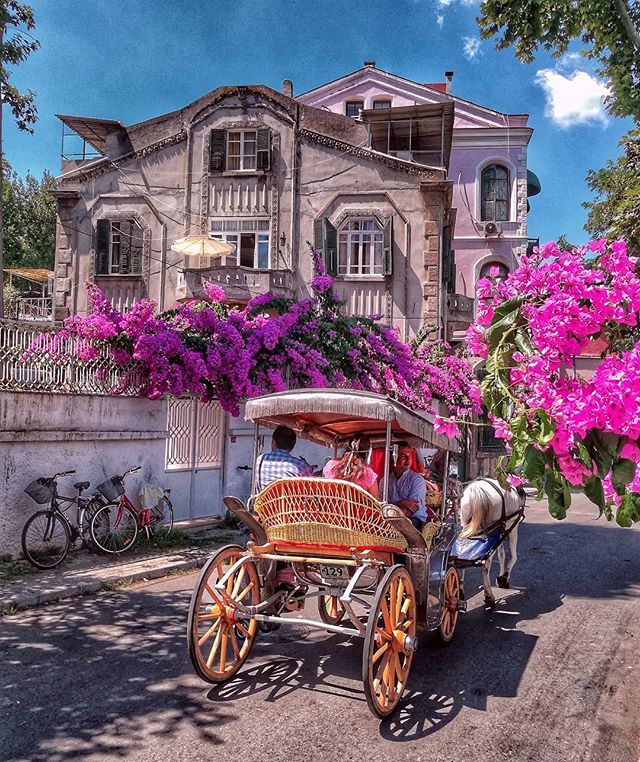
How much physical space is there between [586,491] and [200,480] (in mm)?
10769

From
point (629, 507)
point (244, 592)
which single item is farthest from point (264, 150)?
point (629, 507)

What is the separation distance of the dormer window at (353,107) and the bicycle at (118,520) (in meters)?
27.2

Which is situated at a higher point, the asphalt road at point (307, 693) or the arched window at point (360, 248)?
the arched window at point (360, 248)

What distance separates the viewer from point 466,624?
7.73m

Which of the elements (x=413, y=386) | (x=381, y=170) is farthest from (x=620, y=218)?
(x=381, y=170)

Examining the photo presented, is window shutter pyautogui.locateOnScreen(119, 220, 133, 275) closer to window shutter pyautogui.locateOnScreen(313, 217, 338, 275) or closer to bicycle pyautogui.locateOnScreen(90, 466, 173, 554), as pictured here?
window shutter pyautogui.locateOnScreen(313, 217, 338, 275)

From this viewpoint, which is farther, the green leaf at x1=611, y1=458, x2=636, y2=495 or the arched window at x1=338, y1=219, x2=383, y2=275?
the arched window at x1=338, y1=219, x2=383, y2=275

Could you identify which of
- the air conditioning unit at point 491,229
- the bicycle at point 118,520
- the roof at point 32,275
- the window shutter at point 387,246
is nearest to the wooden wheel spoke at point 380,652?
the bicycle at point 118,520

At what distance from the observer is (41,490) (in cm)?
955

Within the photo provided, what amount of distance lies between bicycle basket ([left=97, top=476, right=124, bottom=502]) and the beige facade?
1297 cm

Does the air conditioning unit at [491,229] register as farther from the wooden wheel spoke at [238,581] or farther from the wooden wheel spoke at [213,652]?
the wooden wheel spoke at [213,652]

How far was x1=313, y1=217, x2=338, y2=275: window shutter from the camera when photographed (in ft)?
75.6

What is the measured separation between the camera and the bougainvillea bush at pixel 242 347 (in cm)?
1109

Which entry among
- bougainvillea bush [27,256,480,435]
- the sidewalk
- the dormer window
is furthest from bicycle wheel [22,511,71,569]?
the dormer window
